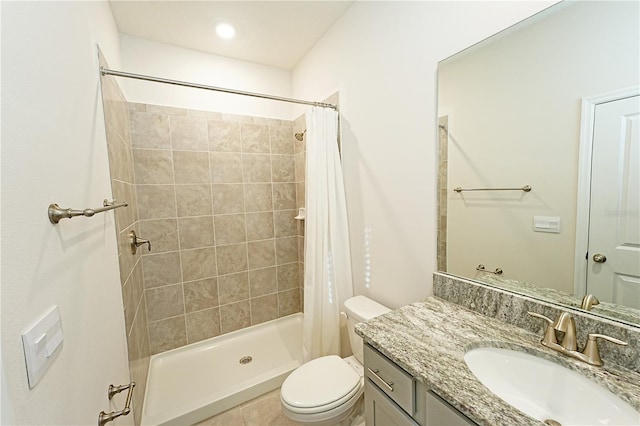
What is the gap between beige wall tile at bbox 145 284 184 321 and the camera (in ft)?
6.77

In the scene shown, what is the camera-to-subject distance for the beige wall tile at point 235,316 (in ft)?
7.68

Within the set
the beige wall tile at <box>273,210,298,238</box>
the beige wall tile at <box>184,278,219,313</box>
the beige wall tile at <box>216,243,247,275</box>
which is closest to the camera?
the beige wall tile at <box>184,278,219,313</box>

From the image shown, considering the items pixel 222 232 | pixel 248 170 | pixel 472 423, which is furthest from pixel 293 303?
pixel 472 423

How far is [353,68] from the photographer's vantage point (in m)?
1.69

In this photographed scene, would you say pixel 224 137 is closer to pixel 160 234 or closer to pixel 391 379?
pixel 160 234

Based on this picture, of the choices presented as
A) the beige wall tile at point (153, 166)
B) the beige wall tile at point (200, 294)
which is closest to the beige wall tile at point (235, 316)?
the beige wall tile at point (200, 294)

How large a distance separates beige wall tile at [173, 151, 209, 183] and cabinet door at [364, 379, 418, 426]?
195 cm

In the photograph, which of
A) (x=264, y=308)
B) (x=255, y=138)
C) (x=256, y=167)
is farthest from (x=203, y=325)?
(x=255, y=138)

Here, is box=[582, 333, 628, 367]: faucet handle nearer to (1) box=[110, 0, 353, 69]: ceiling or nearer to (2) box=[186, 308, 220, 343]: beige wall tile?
(1) box=[110, 0, 353, 69]: ceiling

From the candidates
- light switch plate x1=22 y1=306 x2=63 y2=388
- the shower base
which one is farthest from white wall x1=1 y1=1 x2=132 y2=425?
the shower base

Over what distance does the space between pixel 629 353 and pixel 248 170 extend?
2.38m

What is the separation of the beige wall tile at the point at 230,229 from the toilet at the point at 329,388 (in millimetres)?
1271

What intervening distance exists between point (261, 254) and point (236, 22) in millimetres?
1883

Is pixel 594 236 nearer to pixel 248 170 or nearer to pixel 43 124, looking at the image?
pixel 43 124
